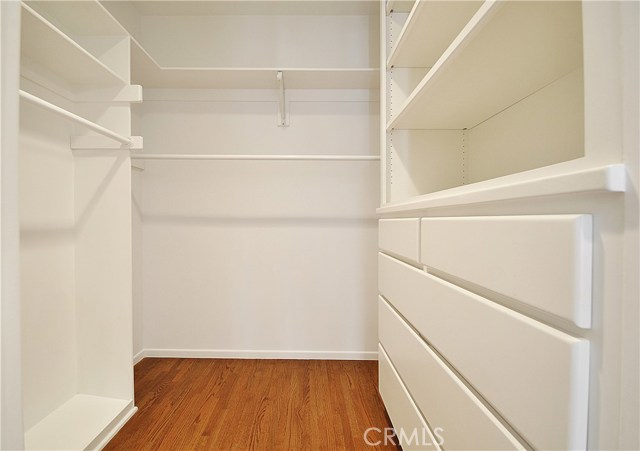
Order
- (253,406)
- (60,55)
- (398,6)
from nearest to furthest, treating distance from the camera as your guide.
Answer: (60,55), (398,6), (253,406)

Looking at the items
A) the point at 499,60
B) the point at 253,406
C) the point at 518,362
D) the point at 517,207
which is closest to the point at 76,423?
the point at 253,406

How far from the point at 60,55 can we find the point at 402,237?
62.1 inches

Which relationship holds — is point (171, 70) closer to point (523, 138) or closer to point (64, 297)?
point (64, 297)

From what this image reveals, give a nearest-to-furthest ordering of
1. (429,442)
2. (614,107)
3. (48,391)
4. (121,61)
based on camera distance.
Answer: (614,107) → (429,442) → (48,391) → (121,61)

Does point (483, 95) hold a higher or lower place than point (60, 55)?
Result: lower

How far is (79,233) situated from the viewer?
1594mm

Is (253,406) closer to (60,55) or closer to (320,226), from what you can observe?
(320,226)

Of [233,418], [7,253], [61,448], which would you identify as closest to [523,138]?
[7,253]

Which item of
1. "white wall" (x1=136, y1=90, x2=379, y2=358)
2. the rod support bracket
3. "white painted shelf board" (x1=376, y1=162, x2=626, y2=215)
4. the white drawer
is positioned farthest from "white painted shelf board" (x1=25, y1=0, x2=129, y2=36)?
the white drawer

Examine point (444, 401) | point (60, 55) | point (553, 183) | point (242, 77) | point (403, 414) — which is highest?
point (242, 77)

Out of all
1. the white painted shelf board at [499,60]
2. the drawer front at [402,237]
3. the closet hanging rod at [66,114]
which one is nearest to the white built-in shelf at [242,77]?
the closet hanging rod at [66,114]

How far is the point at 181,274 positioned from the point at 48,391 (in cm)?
94

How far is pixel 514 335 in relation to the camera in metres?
0.52

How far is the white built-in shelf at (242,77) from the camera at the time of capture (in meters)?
1.89
